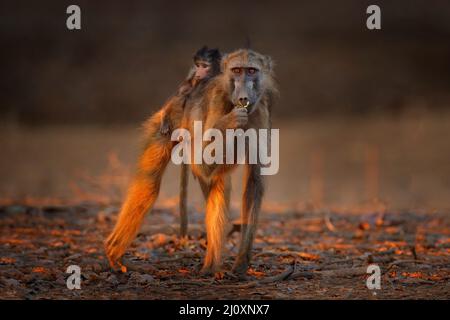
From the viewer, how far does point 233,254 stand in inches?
327

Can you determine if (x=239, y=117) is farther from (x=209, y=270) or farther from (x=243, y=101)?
(x=209, y=270)

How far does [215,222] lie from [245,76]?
1.28m

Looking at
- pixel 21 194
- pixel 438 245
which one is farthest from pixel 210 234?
pixel 21 194

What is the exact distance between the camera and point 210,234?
719cm

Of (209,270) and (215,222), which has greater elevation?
(215,222)

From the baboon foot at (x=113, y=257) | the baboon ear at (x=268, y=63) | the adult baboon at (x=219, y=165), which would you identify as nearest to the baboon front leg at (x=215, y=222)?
the adult baboon at (x=219, y=165)

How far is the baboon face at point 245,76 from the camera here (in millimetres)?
6844

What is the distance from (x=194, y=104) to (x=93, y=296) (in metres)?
2.00

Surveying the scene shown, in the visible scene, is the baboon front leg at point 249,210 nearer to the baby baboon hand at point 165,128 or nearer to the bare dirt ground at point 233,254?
the bare dirt ground at point 233,254

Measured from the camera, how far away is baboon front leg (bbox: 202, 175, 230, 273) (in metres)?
7.15

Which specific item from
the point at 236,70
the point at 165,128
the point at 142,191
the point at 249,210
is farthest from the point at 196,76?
the point at 249,210

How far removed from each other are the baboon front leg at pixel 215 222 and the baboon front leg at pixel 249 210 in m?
0.17

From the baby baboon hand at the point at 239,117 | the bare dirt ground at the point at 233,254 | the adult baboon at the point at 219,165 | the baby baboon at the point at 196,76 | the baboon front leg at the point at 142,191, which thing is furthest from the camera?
the baby baboon at the point at 196,76
